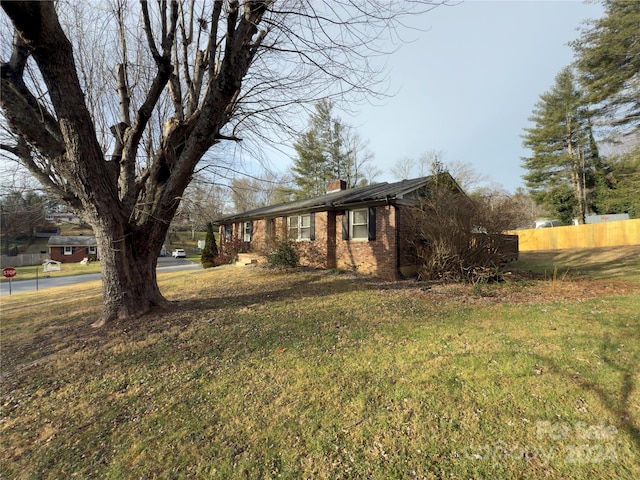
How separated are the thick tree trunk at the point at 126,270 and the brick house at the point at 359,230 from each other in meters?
5.64

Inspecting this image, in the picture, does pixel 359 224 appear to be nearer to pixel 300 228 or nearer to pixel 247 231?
pixel 300 228

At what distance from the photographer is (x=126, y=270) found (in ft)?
17.0

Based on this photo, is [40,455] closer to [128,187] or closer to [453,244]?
[128,187]

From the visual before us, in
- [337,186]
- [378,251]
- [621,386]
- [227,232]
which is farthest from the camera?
[227,232]

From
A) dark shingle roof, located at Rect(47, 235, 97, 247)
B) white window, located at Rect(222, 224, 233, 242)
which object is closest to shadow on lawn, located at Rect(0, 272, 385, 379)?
white window, located at Rect(222, 224, 233, 242)

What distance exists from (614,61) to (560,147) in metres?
12.9

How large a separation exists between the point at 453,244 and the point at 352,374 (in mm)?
5730

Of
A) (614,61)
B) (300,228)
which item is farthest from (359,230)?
(614,61)

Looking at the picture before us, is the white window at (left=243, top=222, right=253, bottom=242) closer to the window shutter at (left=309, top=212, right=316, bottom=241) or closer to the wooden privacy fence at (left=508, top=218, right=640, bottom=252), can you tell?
the window shutter at (left=309, top=212, right=316, bottom=241)

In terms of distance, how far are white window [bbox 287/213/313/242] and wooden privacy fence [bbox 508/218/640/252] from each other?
17446 mm

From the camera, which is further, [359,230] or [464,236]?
[359,230]

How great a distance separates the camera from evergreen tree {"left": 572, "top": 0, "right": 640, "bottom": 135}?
12773 millimetres

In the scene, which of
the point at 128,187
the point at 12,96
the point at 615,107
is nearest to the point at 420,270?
the point at 128,187

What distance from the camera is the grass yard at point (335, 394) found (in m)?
2.03
